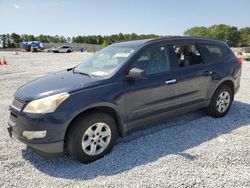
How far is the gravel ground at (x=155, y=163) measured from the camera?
3.11m

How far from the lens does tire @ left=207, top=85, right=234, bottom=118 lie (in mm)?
5105

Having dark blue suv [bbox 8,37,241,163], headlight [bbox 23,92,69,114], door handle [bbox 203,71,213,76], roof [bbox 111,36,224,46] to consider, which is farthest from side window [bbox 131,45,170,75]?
headlight [bbox 23,92,69,114]

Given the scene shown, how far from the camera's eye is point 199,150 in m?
3.85

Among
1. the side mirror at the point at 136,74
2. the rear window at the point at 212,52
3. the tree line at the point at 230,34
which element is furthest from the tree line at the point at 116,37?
the side mirror at the point at 136,74

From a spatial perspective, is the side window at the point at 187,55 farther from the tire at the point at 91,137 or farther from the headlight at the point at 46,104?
the headlight at the point at 46,104

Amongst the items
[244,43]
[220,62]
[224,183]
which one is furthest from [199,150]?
[244,43]

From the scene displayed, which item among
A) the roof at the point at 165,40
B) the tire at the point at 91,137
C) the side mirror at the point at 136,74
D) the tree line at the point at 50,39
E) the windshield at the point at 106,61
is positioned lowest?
the tire at the point at 91,137

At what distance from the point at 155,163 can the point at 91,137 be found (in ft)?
3.13

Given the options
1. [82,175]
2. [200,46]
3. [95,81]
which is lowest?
[82,175]

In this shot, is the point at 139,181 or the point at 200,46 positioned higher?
the point at 200,46

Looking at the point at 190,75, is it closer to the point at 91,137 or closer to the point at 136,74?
the point at 136,74

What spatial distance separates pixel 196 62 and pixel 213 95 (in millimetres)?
817

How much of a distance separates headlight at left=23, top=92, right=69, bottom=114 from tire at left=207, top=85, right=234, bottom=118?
3.10m

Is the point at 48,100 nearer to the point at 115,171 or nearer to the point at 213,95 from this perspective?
the point at 115,171
